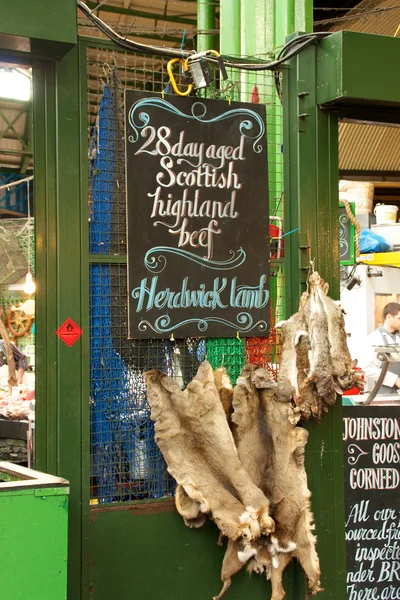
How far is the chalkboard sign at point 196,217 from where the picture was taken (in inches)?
165

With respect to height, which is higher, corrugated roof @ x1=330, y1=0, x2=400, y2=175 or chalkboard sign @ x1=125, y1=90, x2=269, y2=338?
corrugated roof @ x1=330, y1=0, x2=400, y2=175

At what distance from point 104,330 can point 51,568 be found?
1306 mm

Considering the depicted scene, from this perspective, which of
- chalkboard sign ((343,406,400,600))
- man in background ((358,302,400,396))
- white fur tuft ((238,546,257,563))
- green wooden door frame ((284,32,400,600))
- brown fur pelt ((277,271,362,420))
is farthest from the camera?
man in background ((358,302,400,396))

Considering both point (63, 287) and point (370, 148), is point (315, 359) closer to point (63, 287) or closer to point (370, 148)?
point (63, 287)

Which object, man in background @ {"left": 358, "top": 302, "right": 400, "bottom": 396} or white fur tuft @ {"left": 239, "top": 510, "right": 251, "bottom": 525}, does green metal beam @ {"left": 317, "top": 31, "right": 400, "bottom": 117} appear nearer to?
white fur tuft @ {"left": 239, "top": 510, "right": 251, "bottom": 525}

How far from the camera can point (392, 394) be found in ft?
23.8

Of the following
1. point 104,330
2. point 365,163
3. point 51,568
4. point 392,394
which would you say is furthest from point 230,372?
point 365,163

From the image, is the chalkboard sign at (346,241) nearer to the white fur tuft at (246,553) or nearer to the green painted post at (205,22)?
the green painted post at (205,22)

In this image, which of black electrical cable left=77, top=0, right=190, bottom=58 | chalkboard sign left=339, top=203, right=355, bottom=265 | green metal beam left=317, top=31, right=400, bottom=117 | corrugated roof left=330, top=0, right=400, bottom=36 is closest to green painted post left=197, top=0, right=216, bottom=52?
chalkboard sign left=339, top=203, right=355, bottom=265

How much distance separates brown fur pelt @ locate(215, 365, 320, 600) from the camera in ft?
14.0

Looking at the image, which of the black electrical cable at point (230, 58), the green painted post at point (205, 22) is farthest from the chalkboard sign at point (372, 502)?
the green painted post at point (205, 22)

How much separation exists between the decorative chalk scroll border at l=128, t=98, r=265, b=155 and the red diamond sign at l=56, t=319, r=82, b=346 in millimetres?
1044

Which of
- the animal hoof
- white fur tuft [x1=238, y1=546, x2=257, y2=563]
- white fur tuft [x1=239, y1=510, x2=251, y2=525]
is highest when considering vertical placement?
white fur tuft [x1=239, y1=510, x2=251, y2=525]

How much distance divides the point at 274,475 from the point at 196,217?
152 centimetres
